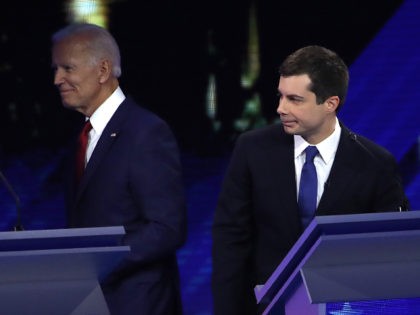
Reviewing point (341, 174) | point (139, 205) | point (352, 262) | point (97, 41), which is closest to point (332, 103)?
point (341, 174)

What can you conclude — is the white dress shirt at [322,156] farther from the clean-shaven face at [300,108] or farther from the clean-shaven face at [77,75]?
the clean-shaven face at [77,75]

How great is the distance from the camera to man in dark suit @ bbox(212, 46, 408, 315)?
335 cm

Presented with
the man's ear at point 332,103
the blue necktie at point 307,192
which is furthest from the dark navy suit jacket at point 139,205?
the man's ear at point 332,103

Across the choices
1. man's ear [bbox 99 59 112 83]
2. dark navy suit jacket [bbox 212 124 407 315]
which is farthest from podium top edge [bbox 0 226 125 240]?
man's ear [bbox 99 59 112 83]

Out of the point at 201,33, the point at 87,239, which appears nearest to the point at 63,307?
the point at 87,239

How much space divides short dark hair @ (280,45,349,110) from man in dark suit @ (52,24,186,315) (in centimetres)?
45

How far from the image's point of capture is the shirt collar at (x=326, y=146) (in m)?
3.39

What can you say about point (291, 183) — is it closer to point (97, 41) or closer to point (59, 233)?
point (97, 41)

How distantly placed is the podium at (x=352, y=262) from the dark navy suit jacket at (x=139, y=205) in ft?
2.42

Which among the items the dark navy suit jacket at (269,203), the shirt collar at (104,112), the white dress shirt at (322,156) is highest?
the shirt collar at (104,112)

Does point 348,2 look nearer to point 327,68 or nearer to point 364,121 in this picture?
point 364,121

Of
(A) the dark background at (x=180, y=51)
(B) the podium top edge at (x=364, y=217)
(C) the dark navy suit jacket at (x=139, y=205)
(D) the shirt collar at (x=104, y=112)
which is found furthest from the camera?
(A) the dark background at (x=180, y=51)

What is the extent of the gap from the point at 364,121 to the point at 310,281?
267 centimetres

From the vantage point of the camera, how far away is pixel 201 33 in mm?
4973
